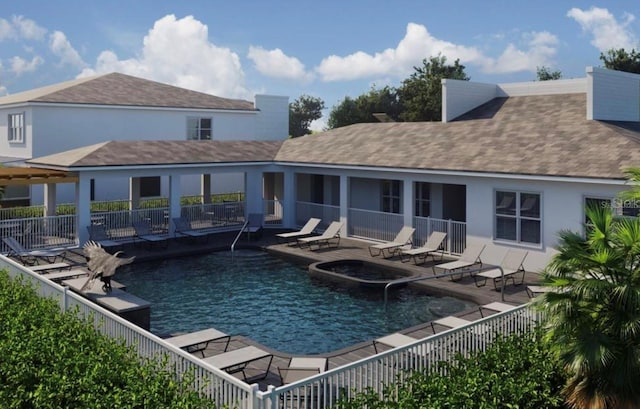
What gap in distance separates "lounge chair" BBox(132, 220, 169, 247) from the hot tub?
6.70 m

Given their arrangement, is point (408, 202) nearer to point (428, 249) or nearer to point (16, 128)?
point (428, 249)

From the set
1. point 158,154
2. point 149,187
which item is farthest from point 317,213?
point 149,187

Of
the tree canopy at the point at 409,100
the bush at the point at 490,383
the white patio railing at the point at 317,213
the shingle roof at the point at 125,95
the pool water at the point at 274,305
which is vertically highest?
the tree canopy at the point at 409,100

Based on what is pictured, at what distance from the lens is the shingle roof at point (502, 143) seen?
61.8ft

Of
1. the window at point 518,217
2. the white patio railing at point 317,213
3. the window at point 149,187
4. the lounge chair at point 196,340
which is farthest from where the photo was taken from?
the window at point 149,187

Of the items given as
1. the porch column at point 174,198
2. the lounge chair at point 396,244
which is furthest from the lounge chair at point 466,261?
the porch column at point 174,198

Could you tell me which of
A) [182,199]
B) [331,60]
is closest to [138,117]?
[182,199]

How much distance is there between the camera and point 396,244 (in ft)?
72.2

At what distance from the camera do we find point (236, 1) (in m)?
31.6

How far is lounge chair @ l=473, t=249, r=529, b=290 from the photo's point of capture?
58.2ft

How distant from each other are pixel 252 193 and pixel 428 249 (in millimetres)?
10082

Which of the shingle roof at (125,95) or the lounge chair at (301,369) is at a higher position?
the shingle roof at (125,95)

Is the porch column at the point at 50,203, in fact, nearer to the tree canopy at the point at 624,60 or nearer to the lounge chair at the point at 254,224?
the lounge chair at the point at 254,224

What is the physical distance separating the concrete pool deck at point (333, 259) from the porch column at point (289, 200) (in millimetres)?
1072
